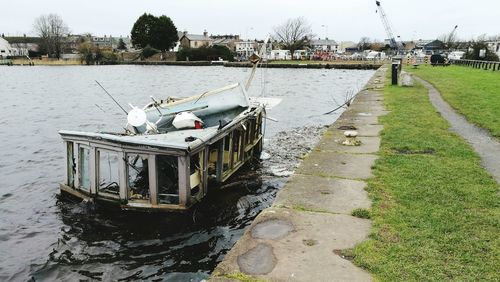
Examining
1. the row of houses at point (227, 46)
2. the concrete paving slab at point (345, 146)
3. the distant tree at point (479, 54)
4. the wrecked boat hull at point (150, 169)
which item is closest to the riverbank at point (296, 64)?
the row of houses at point (227, 46)

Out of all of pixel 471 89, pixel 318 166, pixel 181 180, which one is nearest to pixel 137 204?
pixel 181 180

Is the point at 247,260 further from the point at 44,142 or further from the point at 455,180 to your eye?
the point at 44,142

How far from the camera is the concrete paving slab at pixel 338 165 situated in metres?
7.99

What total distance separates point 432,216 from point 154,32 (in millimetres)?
106398

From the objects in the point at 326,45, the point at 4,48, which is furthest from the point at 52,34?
the point at 326,45

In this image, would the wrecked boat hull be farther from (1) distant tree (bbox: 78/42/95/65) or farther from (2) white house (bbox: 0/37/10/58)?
(2) white house (bbox: 0/37/10/58)

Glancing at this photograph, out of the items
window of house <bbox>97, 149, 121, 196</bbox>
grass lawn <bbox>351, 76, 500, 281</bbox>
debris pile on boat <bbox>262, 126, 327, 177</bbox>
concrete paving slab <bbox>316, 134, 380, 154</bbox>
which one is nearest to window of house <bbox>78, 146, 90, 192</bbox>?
window of house <bbox>97, 149, 121, 196</bbox>

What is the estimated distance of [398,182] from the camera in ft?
23.6

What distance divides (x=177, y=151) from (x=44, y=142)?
41.2ft

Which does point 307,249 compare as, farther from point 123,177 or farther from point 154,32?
point 154,32

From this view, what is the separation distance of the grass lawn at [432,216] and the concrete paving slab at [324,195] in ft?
0.82

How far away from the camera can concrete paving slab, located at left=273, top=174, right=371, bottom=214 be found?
250 inches

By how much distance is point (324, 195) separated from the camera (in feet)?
22.4

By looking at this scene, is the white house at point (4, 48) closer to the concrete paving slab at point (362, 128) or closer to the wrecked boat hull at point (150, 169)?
the concrete paving slab at point (362, 128)
